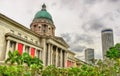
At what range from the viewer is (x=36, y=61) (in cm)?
4384

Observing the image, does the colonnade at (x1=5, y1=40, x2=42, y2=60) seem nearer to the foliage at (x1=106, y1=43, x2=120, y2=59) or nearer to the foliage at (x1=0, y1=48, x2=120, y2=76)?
the foliage at (x1=0, y1=48, x2=120, y2=76)

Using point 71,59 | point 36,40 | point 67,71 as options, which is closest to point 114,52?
point 36,40

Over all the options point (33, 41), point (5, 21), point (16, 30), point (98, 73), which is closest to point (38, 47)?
point (33, 41)

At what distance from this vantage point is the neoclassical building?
147 ft

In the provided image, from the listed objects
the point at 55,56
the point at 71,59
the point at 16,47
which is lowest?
the point at 71,59

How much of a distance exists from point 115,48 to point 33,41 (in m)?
25.2

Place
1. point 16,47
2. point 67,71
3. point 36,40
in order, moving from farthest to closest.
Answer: point 36,40, point 16,47, point 67,71

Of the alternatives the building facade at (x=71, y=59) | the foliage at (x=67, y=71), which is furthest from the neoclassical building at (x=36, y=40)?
the building facade at (x=71, y=59)

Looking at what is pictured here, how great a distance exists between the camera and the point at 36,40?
58688 millimetres

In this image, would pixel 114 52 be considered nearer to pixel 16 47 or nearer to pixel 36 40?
pixel 36 40

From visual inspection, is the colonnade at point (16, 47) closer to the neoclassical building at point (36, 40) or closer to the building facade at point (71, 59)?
the neoclassical building at point (36, 40)

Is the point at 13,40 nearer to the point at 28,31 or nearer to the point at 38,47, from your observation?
the point at 28,31

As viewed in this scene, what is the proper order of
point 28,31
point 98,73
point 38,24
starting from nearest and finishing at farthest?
point 98,73 → point 28,31 → point 38,24

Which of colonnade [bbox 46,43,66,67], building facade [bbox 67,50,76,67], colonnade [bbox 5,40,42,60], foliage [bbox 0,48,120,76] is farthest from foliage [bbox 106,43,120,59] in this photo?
building facade [bbox 67,50,76,67]
